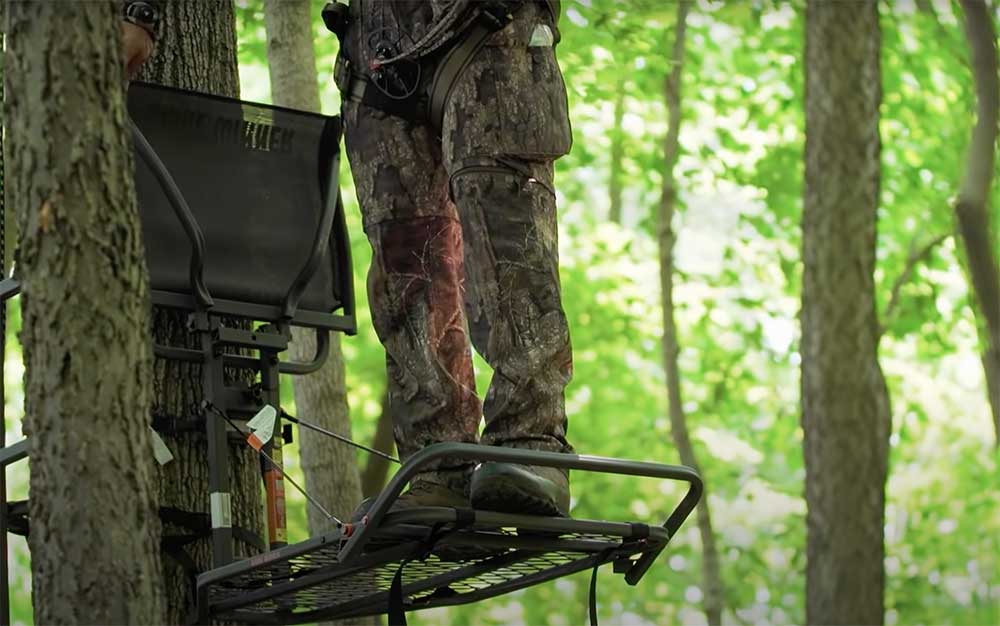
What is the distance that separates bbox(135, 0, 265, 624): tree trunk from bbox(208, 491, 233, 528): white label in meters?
0.42

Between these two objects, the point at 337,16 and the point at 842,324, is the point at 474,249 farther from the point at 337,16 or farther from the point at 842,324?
the point at 842,324

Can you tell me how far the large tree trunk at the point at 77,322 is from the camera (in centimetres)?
320

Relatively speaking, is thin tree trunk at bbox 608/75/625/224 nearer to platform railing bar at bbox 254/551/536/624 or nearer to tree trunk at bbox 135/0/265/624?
tree trunk at bbox 135/0/265/624

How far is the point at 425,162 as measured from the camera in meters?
4.37

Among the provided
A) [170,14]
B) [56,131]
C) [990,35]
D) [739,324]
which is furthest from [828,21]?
[739,324]

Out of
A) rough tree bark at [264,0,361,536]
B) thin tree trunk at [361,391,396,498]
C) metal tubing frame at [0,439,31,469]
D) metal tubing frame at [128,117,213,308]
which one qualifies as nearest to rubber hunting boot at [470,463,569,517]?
metal tubing frame at [128,117,213,308]

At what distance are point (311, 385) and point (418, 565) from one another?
11.5 feet

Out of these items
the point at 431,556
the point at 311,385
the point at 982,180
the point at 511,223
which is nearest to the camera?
the point at 511,223

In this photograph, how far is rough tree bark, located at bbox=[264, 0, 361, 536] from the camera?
7535mm

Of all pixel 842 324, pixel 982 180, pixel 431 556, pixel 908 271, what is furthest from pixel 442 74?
pixel 908 271

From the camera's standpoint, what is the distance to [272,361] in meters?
4.39

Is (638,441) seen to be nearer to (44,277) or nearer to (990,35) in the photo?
(990,35)

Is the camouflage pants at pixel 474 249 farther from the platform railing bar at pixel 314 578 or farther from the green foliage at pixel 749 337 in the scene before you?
the green foliage at pixel 749 337

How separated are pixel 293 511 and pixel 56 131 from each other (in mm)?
12689
